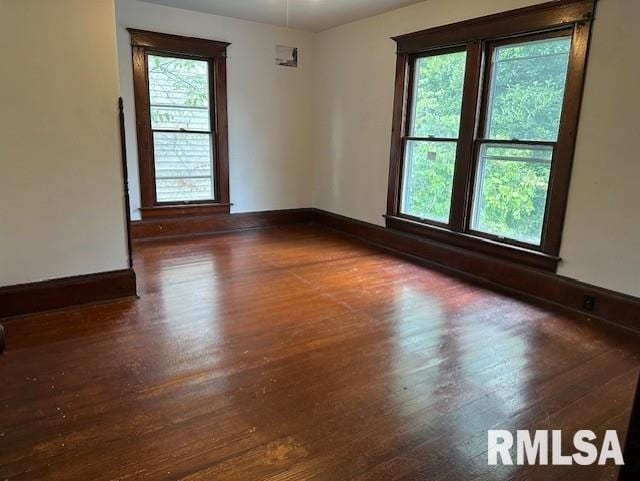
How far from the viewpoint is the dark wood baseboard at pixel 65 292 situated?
3166 mm

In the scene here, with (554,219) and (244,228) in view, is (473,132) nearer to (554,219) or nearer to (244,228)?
(554,219)

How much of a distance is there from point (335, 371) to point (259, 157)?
418 centimetres

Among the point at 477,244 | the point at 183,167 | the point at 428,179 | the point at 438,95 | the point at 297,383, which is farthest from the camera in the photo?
the point at 183,167

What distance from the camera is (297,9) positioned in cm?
508

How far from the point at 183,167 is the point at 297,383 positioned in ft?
13.0

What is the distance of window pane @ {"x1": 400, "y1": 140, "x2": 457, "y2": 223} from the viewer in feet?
15.3

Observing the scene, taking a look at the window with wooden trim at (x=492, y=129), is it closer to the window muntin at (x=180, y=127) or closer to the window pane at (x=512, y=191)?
the window pane at (x=512, y=191)

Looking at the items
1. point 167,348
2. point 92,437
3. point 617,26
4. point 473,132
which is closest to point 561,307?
point 473,132

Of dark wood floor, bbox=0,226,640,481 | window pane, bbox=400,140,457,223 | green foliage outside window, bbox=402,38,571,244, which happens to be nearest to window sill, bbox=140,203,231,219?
dark wood floor, bbox=0,226,640,481

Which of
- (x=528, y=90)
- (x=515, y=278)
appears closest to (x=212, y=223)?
(x=515, y=278)

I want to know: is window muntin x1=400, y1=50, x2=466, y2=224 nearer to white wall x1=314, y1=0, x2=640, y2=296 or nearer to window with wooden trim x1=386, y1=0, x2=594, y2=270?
window with wooden trim x1=386, y1=0, x2=594, y2=270

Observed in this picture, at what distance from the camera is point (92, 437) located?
1975mm

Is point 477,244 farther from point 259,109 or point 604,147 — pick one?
point 259,109

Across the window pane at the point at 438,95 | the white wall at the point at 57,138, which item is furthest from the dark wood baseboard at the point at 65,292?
the window pane at the point at 438,95
